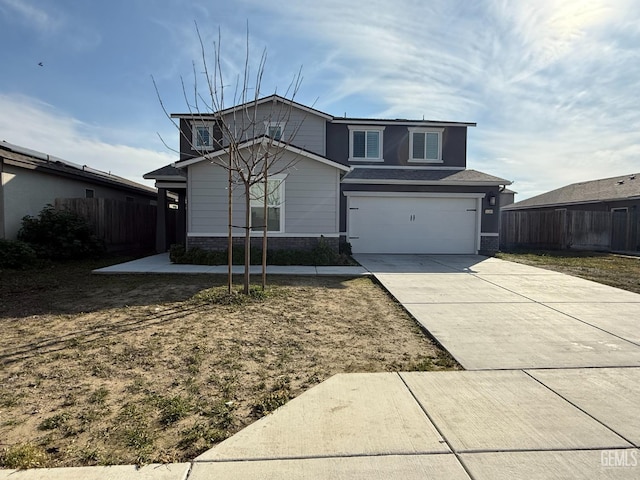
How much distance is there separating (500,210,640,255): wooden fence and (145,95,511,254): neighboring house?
17.6 feet

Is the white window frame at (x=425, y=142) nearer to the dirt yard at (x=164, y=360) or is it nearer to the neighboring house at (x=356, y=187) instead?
the neighboring house at (x=356, y=187)

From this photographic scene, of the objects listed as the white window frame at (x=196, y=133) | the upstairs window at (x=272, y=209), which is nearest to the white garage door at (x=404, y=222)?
the upstairs window at (x=272, y=209)

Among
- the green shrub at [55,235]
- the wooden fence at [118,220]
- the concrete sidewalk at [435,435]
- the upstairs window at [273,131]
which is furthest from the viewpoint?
A: the wooden fence at [118,220]

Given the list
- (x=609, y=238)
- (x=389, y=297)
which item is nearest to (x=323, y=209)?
(x=389, y=297)

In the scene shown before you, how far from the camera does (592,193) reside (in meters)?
21.7

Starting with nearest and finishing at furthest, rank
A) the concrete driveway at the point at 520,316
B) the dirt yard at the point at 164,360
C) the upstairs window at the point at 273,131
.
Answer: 1. the dirt yard at the point at 164,360
2. the concrete driveway at the point at 520,316
3. the upstairs window at the point at 273,131

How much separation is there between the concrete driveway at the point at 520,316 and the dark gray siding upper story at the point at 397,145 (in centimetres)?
705

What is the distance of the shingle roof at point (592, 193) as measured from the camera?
19484 millimetres

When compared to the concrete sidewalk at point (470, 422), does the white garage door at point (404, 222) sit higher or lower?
higher

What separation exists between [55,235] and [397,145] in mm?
13007

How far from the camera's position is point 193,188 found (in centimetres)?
1111

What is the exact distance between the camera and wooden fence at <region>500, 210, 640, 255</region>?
17.9 metres

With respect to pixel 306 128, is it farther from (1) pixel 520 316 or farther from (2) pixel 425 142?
(1) pixel 520 316

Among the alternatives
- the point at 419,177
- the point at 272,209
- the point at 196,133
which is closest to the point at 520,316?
the point at 272,209
